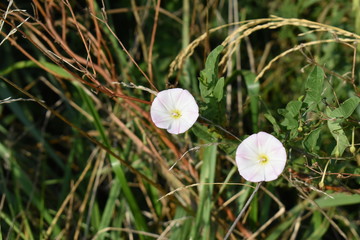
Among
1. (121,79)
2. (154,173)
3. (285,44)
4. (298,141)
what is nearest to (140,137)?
(154,173)

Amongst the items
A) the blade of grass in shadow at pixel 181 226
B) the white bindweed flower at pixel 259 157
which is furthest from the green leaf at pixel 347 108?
the blade of grass in shadow at pixel 181 226

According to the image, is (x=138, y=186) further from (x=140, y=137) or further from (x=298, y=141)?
(x=298, y=141)

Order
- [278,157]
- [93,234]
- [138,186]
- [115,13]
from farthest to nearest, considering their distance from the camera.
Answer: [115,13]
[138,186]
[93,234]
[278,157]

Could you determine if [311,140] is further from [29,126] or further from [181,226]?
[29,126]

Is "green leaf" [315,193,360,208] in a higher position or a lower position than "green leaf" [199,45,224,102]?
lower

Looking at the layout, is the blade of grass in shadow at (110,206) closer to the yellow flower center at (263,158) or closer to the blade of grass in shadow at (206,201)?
the blade of grass in shadow at (206,201)

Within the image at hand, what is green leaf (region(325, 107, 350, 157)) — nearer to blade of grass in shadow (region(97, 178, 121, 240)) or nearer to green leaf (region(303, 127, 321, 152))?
green leaf (region(303, 127, 321, 152))

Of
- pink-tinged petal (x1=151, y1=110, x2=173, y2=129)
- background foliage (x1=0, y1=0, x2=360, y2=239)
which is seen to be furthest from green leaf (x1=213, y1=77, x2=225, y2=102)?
pink-tinged petal (x1=151, y1=110, x2=173, y2=129)

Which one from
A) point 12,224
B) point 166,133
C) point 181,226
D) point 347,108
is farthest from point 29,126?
point 347,108
